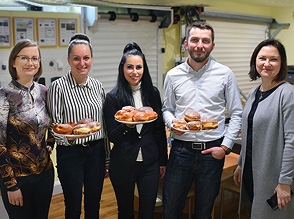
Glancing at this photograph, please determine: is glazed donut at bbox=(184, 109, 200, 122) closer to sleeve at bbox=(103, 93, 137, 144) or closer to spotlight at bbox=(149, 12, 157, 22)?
sleeve at bbox=(103, 93, 137, 144)

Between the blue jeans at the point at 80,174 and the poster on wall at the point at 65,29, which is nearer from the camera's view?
the blue jeans at the point at 80,174

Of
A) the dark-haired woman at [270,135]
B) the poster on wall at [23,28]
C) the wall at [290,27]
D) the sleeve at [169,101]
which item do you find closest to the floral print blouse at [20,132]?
the sleeve at [169,101]

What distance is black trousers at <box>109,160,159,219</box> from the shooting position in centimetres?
226

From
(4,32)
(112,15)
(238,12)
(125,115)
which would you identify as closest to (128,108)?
(125,115)

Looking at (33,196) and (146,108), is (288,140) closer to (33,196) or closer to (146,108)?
(146,108)

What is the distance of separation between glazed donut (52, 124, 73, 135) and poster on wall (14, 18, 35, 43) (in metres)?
1.63

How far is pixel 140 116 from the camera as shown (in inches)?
83.8

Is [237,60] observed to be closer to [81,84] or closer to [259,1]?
[259,1]

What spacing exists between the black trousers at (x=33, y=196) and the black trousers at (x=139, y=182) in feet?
1.33

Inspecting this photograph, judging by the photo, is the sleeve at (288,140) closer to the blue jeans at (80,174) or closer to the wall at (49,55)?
the blue jeans at (80,174)

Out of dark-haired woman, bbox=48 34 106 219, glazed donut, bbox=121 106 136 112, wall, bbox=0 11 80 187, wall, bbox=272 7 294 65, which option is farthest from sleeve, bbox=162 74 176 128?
wall, bbox=272 7 294 65

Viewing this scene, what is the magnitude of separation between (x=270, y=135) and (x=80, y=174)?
44.9 inches

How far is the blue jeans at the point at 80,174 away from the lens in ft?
7.22

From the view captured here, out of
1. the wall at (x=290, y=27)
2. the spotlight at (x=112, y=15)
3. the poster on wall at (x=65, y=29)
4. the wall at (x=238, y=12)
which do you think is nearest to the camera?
the poster on wall at (x=65, y=29)
